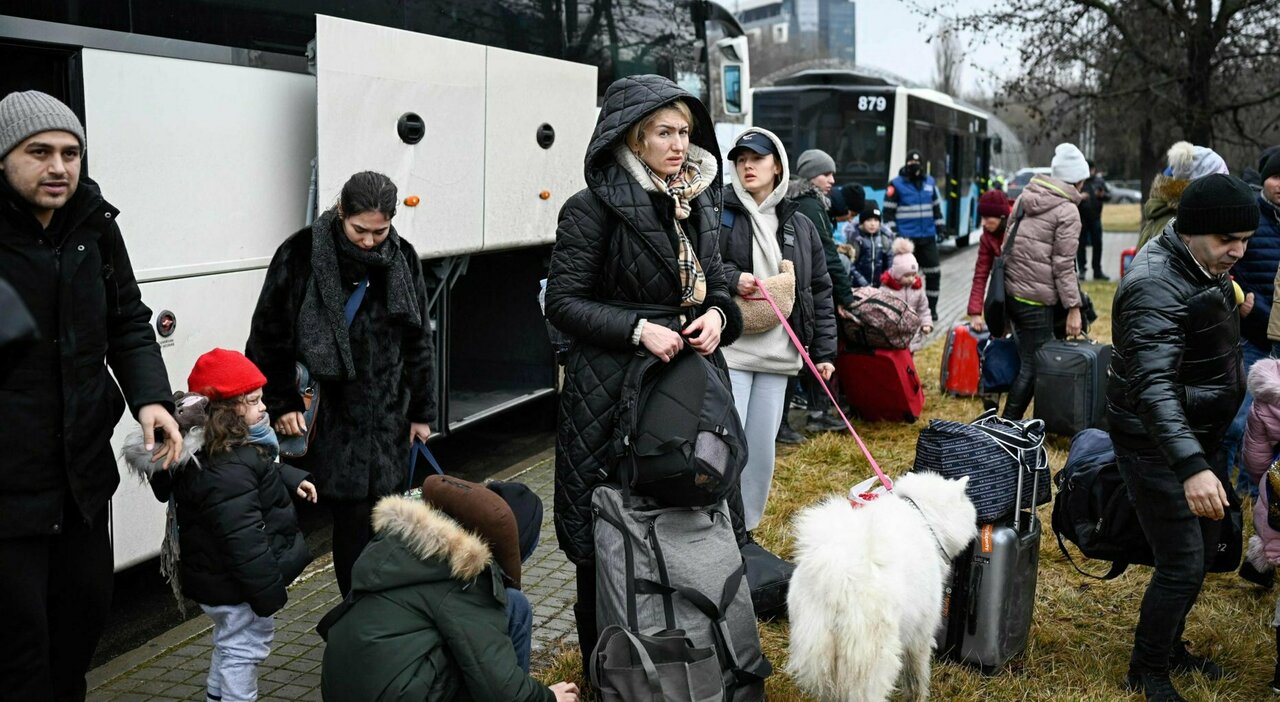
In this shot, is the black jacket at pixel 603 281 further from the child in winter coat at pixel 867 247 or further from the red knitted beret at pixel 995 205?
the child in winter coat at pixel 867 247

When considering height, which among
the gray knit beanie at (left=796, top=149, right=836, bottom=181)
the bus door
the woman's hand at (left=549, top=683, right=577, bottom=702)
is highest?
the bus door

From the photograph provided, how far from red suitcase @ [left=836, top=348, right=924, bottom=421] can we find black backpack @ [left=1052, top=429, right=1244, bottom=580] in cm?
369

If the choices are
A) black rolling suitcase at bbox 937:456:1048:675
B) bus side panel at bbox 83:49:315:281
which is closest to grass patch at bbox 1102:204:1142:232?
black rolling suitcase at bbox 937:456:1048:675

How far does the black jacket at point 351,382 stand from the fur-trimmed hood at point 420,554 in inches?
52.2

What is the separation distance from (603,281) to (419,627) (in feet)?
4.22

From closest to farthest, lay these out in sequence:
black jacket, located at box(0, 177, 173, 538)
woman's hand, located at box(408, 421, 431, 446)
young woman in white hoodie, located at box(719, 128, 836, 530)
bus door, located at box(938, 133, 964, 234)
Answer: black jacket, located at box(0, 177, 173, 538)
woman's hand, located at box(408, 421, 431, 446)
young woman in white hoodie, located at box(719, 128, 836, 530)
bus door, located at box(938, 133, 964, 234)

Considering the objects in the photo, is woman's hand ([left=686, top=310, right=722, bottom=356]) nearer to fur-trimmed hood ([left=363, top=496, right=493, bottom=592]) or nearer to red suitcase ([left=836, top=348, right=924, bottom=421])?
fur-trimmed hood ([left=363, top=496, right=493, bottom=592])

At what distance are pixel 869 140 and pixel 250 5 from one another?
18058 millimetres

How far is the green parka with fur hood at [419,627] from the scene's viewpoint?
282 centimetres

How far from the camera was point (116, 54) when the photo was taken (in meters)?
4.17

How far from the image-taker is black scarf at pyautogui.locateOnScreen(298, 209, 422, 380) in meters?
4.08

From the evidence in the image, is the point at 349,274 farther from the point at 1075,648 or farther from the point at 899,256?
the point at 899,256

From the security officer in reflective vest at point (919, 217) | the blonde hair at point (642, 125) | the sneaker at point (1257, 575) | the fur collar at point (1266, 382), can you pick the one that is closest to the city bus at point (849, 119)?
the security officer in reflective vest at point (919, 217)

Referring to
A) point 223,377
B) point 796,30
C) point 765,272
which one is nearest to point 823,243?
point 765,272
